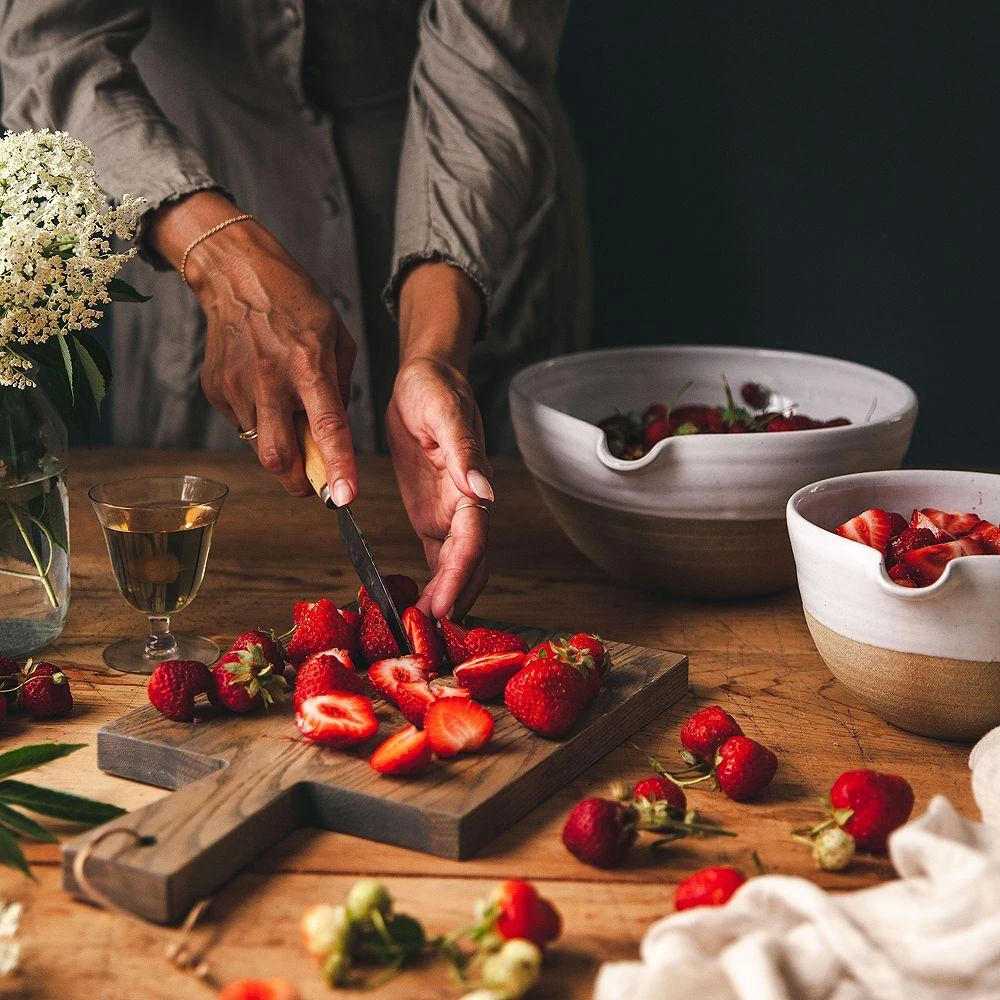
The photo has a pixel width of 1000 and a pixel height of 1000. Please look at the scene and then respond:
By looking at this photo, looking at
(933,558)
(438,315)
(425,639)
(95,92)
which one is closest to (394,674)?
(425,639)

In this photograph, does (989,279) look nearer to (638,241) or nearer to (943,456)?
(943,456)

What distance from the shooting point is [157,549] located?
1.20 metres

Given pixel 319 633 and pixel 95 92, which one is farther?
pixel 95 92

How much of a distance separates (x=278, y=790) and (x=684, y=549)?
61 cm

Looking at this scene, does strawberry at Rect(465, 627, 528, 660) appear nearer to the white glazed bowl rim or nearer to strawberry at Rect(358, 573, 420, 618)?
strawberry at Rect(358, 573, 420, 618)

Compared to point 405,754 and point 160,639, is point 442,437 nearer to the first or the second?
point 160,639

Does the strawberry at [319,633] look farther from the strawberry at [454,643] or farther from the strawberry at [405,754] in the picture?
the strawberry at [405,754]

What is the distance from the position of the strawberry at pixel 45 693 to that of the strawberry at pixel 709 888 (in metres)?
0.60

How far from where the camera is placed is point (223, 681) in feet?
3.48

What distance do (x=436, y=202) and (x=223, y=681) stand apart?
2.83 feet

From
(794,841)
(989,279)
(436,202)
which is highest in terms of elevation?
(436,202)

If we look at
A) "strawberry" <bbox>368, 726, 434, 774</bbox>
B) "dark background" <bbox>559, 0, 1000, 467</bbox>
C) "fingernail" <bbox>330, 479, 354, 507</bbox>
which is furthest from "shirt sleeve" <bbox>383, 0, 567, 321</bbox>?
"dark background" <bbox>559, 0, 1000, 467</bbox>

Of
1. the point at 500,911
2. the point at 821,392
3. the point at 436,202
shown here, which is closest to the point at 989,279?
the point at 821,392

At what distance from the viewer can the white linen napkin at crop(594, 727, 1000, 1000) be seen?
0.70m
